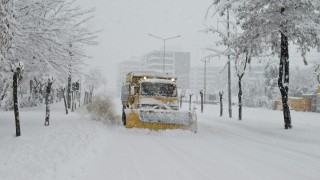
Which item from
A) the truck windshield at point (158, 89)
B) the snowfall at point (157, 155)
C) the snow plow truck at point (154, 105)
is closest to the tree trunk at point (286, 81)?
the snowfall at point (157, 155)

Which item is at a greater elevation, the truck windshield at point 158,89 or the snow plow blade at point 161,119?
the truck windshield at point 158,89

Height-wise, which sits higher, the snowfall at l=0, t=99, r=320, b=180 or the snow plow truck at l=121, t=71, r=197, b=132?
the snow plow truck at l=121, t=71, r=197, b=132

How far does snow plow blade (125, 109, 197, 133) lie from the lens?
1535 centimetres

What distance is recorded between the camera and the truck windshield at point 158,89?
57.0 ft

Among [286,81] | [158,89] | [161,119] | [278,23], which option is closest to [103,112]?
[158,89]

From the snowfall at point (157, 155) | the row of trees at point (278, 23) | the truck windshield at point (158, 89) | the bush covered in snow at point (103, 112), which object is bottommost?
the snowfall at point (157, 155)

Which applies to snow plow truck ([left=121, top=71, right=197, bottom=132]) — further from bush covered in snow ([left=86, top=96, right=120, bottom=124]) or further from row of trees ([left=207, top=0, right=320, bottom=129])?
row of trees ([left=207, top=0, right=320, bottom=129])

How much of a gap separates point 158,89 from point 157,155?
25.6 feet

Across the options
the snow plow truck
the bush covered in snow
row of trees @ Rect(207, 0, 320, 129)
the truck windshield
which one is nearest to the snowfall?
the snow plow truck

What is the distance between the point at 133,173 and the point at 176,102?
10.1 m

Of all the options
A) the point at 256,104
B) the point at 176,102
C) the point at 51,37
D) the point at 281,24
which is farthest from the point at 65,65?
the point at 256,104

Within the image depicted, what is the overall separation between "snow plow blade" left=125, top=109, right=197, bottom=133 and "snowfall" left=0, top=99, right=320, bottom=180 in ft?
1.09

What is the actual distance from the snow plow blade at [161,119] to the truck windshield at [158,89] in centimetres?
204

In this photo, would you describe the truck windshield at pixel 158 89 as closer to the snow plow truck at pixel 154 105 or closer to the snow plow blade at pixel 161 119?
the snow plow truck at pixel 154 105
